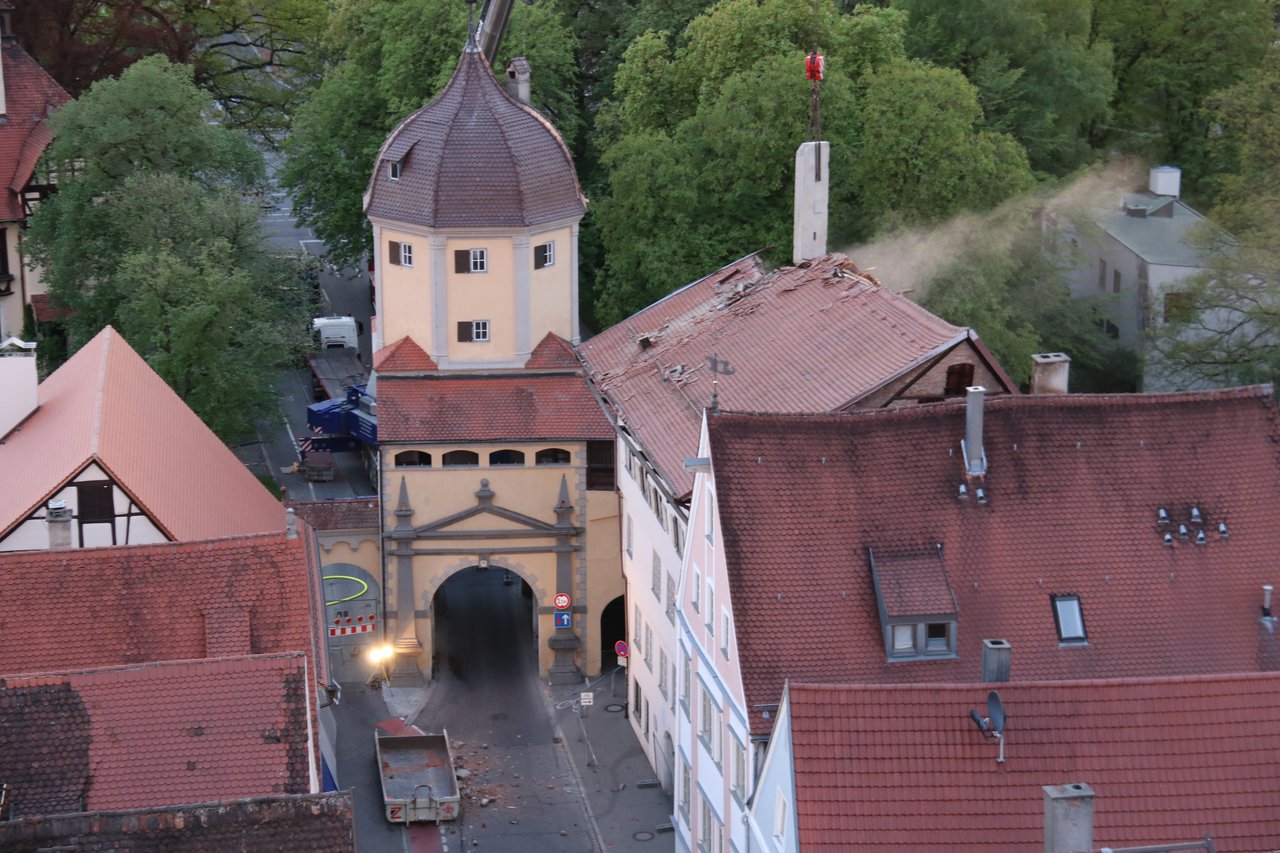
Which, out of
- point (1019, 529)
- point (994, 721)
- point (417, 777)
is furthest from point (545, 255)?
point (994, 721)

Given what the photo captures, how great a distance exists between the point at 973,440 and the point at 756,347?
36.5 feet

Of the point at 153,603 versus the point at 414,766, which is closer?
the point at 153,603

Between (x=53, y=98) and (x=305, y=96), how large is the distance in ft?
42.5

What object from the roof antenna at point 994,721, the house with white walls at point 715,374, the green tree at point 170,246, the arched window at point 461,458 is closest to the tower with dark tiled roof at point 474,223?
the arched window at point 461,458

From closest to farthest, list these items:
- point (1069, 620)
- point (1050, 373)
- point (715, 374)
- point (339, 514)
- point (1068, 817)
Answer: point (1068, 817)
point (1069, 620)
point (1050, 373)
point (715, 374)
point (339, 514)

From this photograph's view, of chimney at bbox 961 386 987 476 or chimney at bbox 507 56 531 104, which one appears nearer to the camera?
chimney at bbox 961 386 987 476

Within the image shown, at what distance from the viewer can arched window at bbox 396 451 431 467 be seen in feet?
220

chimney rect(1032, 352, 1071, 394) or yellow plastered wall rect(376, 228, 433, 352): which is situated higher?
yellow plastered wall rect(376, 228, 433, 352)

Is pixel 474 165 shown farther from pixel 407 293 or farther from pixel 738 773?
pixel 738 773

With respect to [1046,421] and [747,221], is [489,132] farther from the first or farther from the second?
[1046,421]

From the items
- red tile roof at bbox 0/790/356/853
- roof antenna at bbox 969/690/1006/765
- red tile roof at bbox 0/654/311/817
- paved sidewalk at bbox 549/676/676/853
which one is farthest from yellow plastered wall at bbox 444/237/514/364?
red tile roof at bbox 0/790/356/853

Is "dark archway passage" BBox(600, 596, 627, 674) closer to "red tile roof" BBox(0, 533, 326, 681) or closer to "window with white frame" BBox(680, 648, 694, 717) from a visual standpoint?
"window with white frame" BBox(680, 648, 694, 717)

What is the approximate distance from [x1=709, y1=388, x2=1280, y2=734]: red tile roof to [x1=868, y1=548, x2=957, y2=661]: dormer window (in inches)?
9.9

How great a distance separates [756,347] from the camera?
61000 mm
